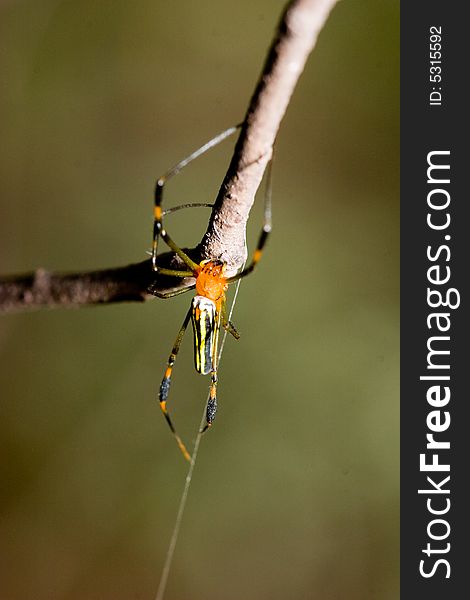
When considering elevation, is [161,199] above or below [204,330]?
above

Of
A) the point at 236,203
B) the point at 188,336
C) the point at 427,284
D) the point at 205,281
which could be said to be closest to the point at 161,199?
the point at 205,281

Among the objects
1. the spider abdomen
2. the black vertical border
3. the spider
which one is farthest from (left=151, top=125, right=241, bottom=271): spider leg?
the black vertical border

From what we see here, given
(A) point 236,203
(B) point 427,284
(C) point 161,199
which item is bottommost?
(A) point 236,203

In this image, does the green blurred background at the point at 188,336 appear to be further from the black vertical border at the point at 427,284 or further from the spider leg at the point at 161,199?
the spider leg at the point at 161,199

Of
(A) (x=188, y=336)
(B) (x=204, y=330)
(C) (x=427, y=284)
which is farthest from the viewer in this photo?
(A) (x=188, y=336)

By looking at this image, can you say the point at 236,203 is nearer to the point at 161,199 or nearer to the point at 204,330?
the point at 161,199

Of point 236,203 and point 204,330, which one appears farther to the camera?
point 204,330

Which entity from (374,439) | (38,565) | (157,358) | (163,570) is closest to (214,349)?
(157,358)
